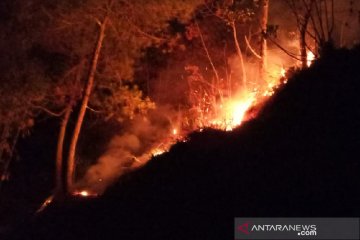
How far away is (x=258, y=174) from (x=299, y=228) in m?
1.88

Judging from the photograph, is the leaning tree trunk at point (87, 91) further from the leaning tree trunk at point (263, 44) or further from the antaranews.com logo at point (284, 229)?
the antaranews.com logo at point (284, 229)

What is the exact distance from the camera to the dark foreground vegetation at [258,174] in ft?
27.7

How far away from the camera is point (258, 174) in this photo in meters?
9.44

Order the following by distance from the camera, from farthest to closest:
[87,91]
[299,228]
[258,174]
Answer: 1. [87,91]
2. [258,174]
3. [299,228]

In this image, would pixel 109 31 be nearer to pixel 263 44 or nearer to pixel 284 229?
pixel 263 44

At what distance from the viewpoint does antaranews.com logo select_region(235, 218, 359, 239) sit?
7329 mm

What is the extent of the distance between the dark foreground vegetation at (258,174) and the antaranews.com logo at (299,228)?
0.19m

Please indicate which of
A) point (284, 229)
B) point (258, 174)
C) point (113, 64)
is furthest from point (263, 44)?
point (284, 229)

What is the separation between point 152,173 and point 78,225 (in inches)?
73.4

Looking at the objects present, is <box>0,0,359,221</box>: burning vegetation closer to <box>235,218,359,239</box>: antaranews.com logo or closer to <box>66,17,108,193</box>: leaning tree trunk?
<box>66,17,108,193</box>: leaning tree trunk

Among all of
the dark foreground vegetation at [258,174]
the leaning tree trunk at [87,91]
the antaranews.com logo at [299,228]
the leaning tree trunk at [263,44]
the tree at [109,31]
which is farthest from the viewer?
the leaning tree trunk at [87,91]

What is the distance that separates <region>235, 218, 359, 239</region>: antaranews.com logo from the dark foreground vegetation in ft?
0.62

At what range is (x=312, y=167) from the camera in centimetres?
878

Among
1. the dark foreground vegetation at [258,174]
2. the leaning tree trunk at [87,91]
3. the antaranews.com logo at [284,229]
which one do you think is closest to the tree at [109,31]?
the leaning tree trunk at [87,91]
